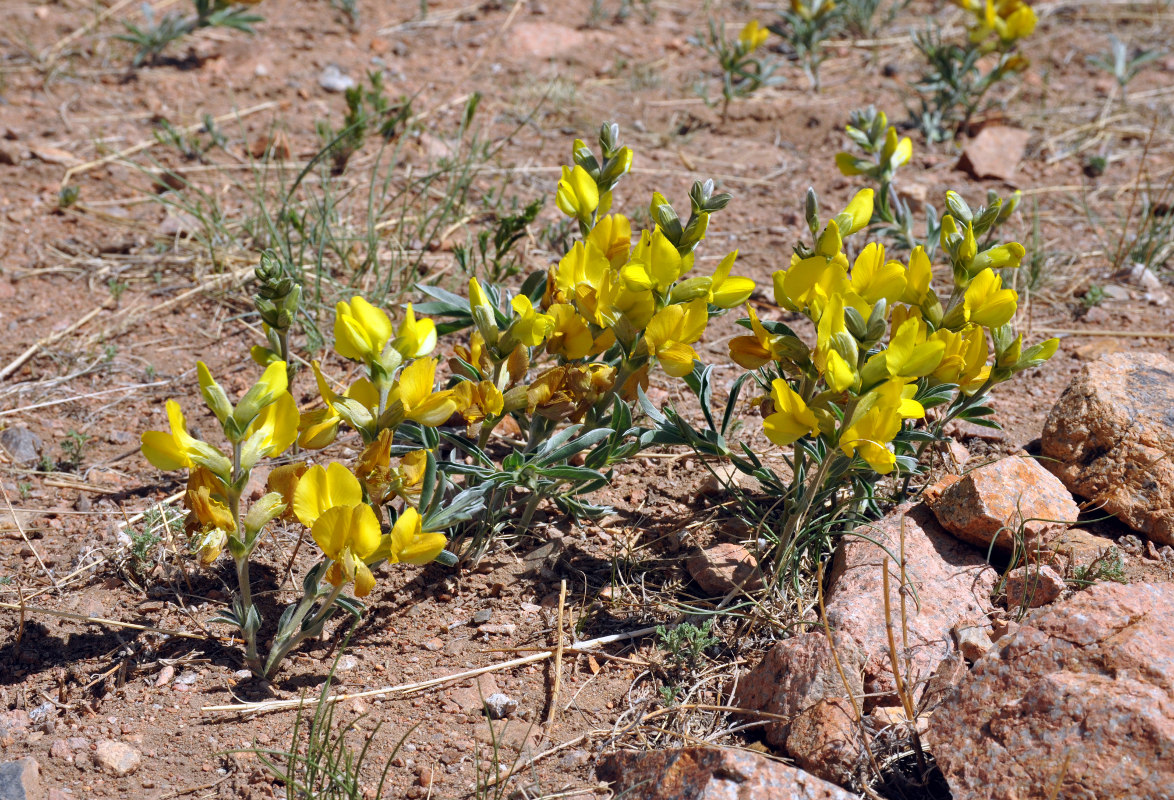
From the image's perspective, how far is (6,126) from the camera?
12.4 feet

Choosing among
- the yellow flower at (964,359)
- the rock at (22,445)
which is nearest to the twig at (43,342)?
the rock at (22,445)

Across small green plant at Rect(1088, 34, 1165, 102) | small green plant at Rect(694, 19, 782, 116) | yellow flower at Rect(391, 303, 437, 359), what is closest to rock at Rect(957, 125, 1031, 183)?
small green plant at Rect(1088, 34, 1165, 102)

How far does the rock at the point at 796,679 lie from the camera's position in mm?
1707

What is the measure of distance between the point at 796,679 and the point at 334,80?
3549 mm

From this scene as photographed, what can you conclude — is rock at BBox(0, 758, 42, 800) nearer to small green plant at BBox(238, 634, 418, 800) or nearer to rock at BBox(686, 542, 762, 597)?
small green plant at BBox(238, 634, 418, 800)

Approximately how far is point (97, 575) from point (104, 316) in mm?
1179

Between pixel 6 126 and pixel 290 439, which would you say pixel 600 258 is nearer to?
pixel 290 439

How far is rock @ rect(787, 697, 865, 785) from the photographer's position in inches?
64.2

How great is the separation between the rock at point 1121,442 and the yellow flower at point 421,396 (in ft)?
4.88

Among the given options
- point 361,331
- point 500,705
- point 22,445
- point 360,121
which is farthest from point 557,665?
point 360,121

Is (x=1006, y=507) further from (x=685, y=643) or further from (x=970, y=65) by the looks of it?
(x=970, y=65)

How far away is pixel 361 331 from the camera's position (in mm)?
1642

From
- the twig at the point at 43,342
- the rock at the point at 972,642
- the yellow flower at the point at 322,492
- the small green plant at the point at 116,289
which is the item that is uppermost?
the yellow flower at the point at 322,492

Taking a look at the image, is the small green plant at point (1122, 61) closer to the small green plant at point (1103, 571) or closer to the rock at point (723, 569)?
the small green plant at point (1103, 571)
